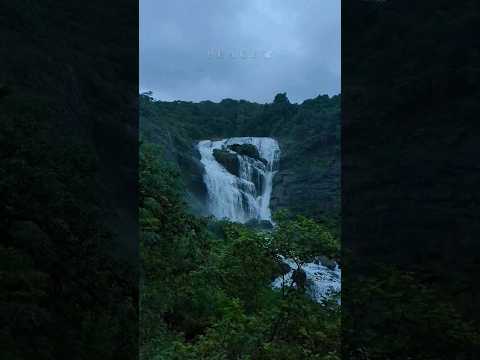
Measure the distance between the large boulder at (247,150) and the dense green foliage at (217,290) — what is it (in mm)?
3829

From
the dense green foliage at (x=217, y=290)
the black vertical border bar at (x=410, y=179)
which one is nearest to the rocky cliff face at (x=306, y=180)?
the dense green foliage at (x=217, y=290)

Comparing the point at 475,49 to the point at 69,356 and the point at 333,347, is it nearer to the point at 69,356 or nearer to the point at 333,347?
the point at 333,347

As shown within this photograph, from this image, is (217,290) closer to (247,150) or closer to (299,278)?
(299,278)

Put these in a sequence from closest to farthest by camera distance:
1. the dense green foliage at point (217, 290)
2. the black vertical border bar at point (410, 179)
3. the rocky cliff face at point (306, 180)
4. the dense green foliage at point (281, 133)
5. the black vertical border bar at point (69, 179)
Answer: the black vertical border bar at point (69, 179), the black vertical border bar at point (410, 179), the dense green foliage at point (217, 290), the dense green foliage at point (281, 133), the rocky cliff face at point (306, 180)

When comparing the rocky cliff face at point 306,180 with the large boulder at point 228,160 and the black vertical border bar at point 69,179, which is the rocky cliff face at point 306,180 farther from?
the black vertical border bar at point 69,179

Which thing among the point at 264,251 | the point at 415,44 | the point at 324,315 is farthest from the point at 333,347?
the point at 415,44

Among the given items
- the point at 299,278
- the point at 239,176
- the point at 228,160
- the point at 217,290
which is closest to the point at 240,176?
the point at 239,176

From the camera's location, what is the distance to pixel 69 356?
100 inches

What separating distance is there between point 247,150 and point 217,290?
5245mm

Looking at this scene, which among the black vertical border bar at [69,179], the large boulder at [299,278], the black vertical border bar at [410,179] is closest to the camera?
the black vertical border bar at [69,179]

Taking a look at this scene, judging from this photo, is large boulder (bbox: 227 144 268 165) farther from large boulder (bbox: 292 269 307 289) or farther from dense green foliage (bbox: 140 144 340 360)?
large boulder (bbox: 292 269 307 289)

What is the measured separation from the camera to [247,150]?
952 centimetres

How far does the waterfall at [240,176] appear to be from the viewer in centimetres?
934

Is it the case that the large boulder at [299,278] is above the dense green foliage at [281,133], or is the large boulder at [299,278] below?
below
